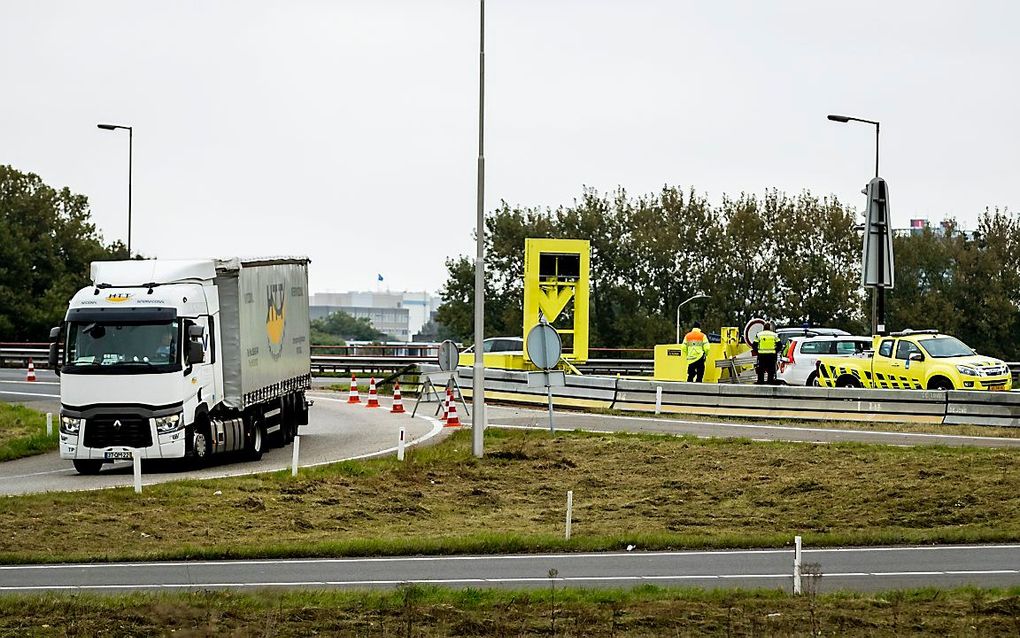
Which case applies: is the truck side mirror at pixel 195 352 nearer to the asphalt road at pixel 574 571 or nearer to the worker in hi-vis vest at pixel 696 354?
the asphalt road at pixel 574 571

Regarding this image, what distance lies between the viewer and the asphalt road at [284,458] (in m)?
24.1

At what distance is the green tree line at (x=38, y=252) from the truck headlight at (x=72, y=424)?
5365 centimetres

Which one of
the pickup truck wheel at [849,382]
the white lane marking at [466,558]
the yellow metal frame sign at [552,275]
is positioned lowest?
the white lane marking at [466,558]

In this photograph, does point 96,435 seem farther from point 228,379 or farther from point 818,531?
point 818,531

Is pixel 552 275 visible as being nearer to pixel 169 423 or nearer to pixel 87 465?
pixel 169 423

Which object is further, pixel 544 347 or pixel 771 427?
pixel 771 427

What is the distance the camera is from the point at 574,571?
51.2 ft

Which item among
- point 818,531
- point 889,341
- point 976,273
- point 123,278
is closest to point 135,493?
point 123,278

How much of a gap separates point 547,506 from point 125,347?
744 centimetres

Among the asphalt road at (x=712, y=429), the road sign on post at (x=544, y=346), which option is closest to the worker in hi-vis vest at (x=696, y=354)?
the asphalt road at (x=712, y=429)

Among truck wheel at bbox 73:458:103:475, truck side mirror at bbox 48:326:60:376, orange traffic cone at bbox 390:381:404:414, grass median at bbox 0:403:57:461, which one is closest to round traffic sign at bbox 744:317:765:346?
orange traffic cone at bbox 390:381:404:414

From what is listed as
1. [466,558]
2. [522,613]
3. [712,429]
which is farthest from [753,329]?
[522,613]

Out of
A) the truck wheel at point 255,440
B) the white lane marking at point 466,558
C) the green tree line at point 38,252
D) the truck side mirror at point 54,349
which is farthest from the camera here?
the green tree line at point 38,252

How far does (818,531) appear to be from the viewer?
18.8 metres
